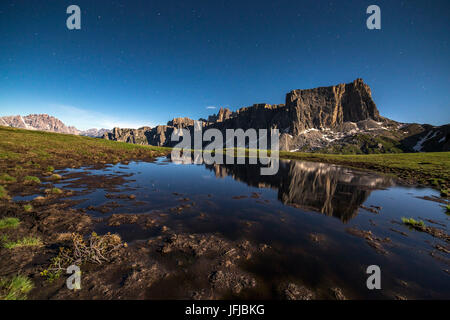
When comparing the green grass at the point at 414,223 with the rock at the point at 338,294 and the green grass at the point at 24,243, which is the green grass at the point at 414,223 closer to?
the rock at the point at 338,294

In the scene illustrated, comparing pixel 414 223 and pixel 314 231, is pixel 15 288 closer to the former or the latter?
pixel 314 231

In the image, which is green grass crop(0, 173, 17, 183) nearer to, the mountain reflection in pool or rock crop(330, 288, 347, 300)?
the mountain reflection in pool

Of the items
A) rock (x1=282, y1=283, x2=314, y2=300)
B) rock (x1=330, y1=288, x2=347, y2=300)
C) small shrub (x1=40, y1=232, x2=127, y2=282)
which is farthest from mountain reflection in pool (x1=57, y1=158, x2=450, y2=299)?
small shrub (x1=40, y1=232, x2=127, y2=282)

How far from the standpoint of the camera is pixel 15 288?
193 inches

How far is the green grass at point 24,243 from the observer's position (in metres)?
7.11

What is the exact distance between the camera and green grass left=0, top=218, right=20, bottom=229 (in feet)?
27.9

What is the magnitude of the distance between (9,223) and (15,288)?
689cm

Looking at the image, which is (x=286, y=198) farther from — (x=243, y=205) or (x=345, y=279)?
(x=345, y=279)

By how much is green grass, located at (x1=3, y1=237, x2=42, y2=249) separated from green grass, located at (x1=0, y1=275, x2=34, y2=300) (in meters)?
2.61

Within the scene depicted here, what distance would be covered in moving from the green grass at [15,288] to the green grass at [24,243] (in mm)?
2610

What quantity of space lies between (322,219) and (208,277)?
1180 cm

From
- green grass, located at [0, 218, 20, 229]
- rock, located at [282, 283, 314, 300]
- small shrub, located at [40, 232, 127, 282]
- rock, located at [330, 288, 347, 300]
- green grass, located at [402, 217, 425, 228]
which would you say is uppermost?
green grass, located at [0, 218, 20, 229]

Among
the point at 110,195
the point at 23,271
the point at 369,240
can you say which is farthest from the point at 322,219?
the point at 110,195

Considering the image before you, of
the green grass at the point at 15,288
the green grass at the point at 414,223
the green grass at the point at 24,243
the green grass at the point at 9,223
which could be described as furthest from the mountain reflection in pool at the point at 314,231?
the green grass at the point at 15,288
